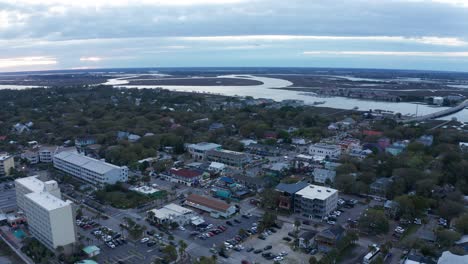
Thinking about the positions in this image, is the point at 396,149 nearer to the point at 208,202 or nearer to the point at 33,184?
the point at 208,202

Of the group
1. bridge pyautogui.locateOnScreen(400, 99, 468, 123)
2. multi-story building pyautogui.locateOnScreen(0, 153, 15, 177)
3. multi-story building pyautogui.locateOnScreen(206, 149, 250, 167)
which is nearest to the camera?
multi-story building pyautogui.locateOnScreen(0, 153, 15, 177)

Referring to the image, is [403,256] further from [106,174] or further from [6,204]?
[6,204]

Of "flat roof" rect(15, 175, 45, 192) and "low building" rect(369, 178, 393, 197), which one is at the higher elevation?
"flat roof" rect(15, 175, 45, 192)

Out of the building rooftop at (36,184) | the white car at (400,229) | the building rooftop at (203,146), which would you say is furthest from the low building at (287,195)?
the building rooftop at (36,184)

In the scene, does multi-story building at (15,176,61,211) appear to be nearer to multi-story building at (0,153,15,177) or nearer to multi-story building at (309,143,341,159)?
multi-story building at (0,153,15,177)

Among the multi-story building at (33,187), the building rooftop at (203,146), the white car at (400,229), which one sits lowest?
the white car at (400,229)

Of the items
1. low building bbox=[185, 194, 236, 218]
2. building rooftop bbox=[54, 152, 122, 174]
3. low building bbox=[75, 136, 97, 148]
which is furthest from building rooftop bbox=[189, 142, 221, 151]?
low building bbox=[75, 136, 97, 148]

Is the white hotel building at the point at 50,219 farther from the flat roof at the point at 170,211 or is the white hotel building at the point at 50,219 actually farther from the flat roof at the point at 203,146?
the flat roof at the point at 203,146
